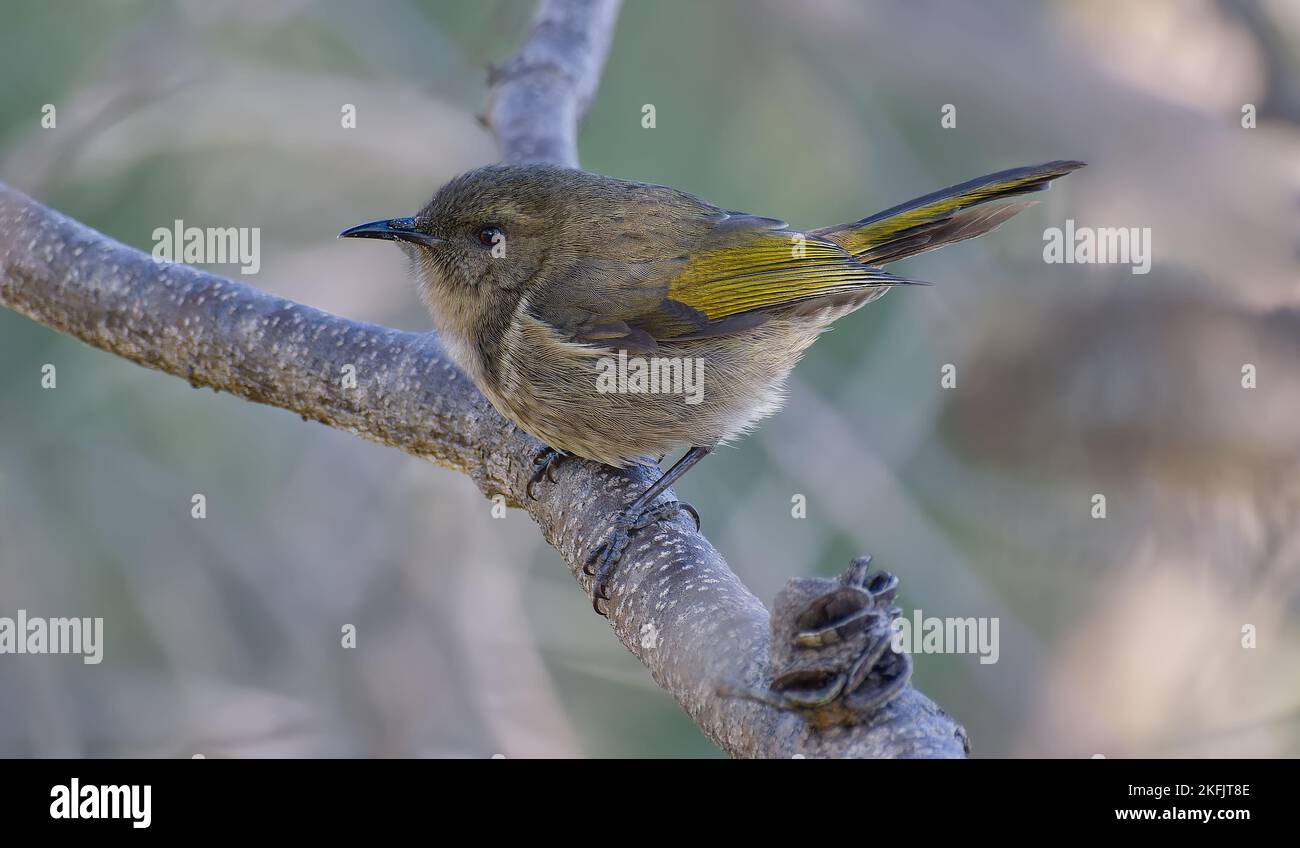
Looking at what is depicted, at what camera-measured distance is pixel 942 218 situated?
12.6 ft

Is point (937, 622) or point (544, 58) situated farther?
point (937, 622)

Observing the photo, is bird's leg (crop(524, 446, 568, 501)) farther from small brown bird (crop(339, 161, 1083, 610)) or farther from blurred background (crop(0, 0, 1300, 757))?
→ blurred background (crop(0, 0, 1300, 757))

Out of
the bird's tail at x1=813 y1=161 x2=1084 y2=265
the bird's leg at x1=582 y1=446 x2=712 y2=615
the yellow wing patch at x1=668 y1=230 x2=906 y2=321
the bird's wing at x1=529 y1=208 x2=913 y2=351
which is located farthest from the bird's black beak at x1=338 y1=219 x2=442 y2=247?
the bird's tail at x1=813 y1=161 x2=1084 y2=265

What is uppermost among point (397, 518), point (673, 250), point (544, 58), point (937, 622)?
point (544, 58)

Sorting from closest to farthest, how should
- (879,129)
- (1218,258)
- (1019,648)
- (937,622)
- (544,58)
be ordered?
(544,58) → (1218,258) → (937,622) → (1019,648) → (879,129)

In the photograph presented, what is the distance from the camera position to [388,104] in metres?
7.17

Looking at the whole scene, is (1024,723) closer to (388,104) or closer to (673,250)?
(673,250)

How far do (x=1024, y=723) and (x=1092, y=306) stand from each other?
222 centimetres

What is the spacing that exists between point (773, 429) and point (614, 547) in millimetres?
3772

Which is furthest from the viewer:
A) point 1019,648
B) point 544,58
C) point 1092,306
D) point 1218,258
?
point 1019,648

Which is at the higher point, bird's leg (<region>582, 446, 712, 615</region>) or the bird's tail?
the bird's tail

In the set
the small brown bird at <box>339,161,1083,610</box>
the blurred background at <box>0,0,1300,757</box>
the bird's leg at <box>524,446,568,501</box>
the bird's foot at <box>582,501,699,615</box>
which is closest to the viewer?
the bird's foot at <box>582,501,699,615</box>

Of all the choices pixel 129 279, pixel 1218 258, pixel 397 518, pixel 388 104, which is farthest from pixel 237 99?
pixel 1218 258

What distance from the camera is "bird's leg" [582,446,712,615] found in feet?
9.48
